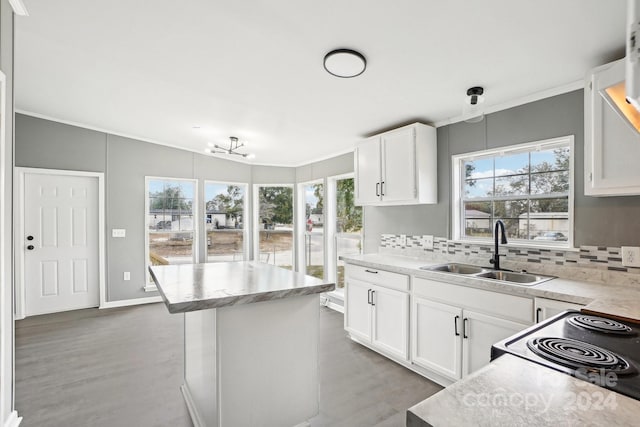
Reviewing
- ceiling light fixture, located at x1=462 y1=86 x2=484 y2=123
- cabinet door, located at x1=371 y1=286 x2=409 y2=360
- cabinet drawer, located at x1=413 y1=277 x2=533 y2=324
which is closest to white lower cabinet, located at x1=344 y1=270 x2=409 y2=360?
cabinet door, located at x1=371 y1=286 x2=409 y2=360

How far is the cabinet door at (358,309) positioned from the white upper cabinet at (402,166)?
0.95m

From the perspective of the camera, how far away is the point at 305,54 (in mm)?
2076

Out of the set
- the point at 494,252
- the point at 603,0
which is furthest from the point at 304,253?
the point at 603,0

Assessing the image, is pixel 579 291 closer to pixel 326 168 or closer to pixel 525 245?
pixel 525 245

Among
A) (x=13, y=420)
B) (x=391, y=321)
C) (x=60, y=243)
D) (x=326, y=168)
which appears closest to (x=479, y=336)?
(x=391, y=321)

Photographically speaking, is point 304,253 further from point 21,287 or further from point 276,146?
point 21,287

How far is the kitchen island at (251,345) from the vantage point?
1.68 metres

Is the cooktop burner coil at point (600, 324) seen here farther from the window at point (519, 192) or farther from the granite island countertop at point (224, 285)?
the window at point (519, 192)

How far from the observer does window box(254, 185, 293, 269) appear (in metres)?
5.93

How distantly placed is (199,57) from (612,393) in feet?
8.92

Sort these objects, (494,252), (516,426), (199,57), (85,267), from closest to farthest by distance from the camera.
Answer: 1. (516,426)
2. (199,57)
3. (494,252)
4. (85,267)

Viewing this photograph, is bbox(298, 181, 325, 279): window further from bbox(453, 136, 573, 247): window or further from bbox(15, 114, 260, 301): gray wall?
bbox(453, 136, 573, 247): window

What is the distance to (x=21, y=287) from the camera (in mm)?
4117

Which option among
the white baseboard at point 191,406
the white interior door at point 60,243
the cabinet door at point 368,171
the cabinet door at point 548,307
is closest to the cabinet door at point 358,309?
the cabinet door at point 368,171
